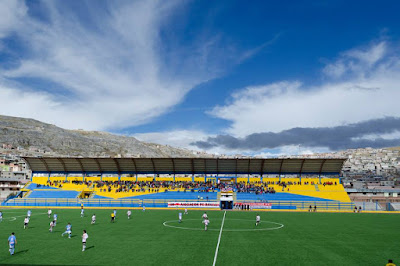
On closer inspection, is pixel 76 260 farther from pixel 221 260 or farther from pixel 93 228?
pixel 93 228

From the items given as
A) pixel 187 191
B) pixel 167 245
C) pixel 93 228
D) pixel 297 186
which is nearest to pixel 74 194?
pixel 187 191

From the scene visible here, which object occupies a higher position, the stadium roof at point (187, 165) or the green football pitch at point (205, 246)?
the stadium roof at point (187, 165)

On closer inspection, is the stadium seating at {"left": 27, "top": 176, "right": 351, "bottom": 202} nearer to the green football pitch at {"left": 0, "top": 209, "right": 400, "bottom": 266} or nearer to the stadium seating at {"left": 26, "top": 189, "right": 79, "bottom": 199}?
the stadium seating at {"left": 26, "top": 189, "right": 79, "bottom": 199}

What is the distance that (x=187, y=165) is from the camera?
80.4m

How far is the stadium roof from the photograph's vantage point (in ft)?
258

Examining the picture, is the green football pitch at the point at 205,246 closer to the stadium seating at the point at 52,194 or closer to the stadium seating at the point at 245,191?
the stadium seating at the point at 245,191

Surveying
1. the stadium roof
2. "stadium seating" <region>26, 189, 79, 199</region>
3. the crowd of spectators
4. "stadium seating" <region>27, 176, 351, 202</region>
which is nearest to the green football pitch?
"stadium seating" <region>27, 176, 351, 202</region>

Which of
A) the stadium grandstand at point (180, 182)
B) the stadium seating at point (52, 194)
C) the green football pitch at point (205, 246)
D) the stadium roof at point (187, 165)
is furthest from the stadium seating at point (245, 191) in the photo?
the green football pitch at point (205, 246)

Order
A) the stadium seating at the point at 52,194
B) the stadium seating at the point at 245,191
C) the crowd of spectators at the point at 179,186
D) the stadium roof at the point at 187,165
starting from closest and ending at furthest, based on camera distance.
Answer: the stadium seating at the point at 245,191, the stadium seating at the point at 52,194, the crowd of spectators at the point at 179,186, the stadium roof at the point at 187,165

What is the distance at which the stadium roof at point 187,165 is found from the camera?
78.6 metres

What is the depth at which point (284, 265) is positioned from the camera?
60.9 feet

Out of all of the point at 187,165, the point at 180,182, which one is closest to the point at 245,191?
the point at 187,165

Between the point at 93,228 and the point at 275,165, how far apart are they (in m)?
54.3

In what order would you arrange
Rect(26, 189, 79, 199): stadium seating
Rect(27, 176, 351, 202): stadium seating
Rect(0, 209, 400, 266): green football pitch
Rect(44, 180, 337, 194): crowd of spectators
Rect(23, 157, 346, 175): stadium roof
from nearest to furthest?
Rect(0, 209, 400, 266): green football pitch, Rect(27, 176, 351, 202): stadium seating, Rect(26, 189, 79, 199): stadium seating, Rect(44, 180, 337, 194): crowd of spectators, Rect(23, 157, 346, 175): stadium roof
